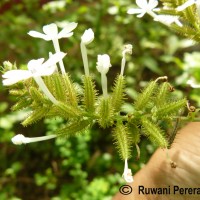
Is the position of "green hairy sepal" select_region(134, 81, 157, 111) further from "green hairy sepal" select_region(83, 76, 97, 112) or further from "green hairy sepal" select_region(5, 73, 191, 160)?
"green hairy sepal" select_region(83, 76, 97, 112)

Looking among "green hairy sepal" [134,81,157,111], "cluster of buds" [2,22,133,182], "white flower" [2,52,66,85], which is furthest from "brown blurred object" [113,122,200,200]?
"white flower" [2,52,66,85]

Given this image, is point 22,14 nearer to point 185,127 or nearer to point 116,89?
point 185,127

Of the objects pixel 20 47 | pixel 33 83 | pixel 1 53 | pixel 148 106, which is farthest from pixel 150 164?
pixel 1 53

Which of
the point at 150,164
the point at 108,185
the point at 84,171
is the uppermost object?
the point at 150,164

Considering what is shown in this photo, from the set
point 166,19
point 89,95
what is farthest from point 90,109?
point 166,19

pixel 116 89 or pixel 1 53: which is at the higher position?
pixel 116 89

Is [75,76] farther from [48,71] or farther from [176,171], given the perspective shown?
[48,71]

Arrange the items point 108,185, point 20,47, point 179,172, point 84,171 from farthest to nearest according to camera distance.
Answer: point 20,47 < point 84,171 < point 108,185 < point 179,172

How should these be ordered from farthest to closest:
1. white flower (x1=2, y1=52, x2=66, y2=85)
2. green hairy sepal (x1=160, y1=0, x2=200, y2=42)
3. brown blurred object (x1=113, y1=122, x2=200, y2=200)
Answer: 1. brown blurred object (x1=113, y1=122, x2=200, y2=200)
2. green hairy sepal (x1=160, y1=0, x2=200, y2=42)
3. white flower (x1=2, y1=52, x2=66, y2=85)
